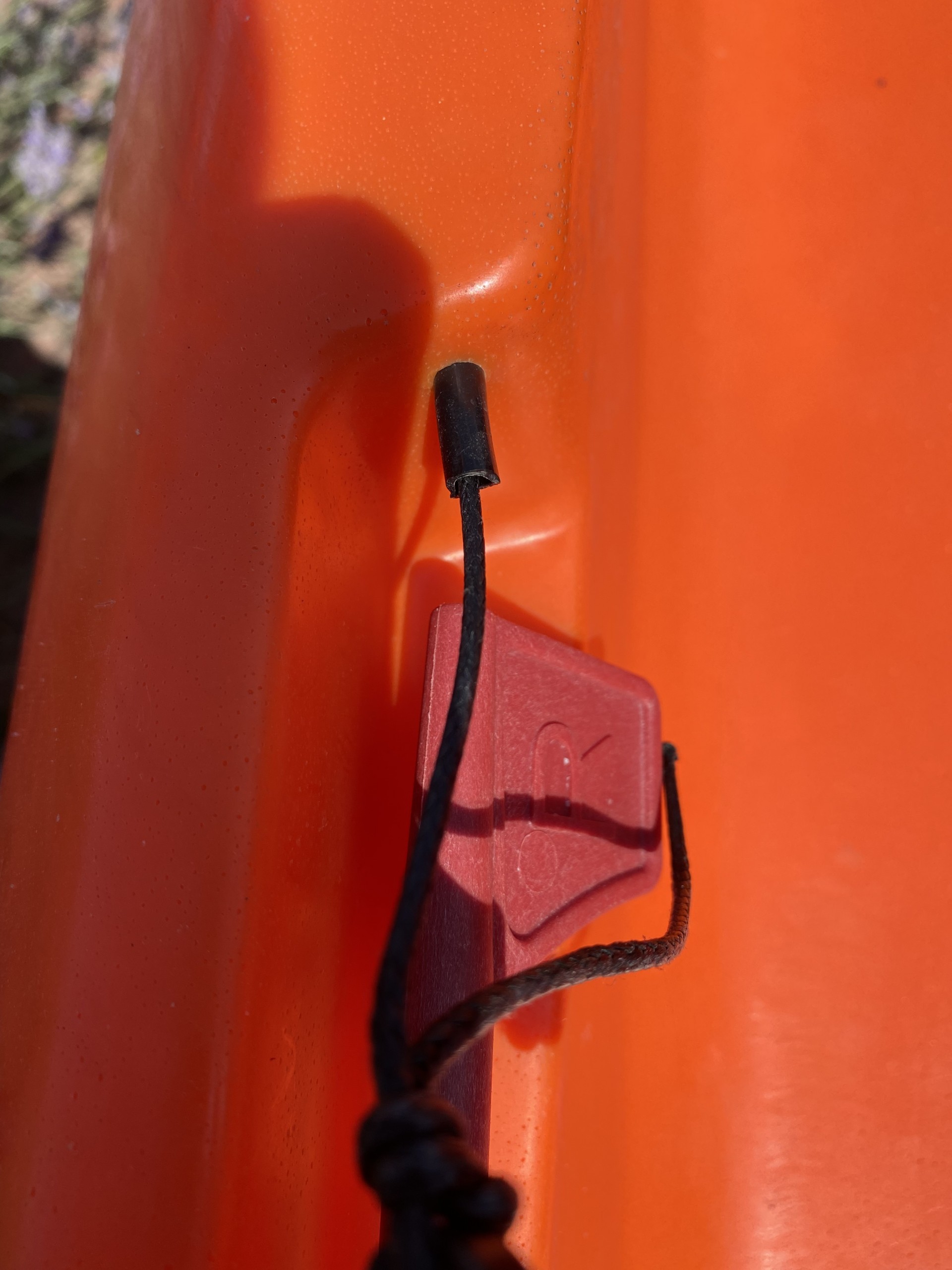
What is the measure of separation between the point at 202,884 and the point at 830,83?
89cm

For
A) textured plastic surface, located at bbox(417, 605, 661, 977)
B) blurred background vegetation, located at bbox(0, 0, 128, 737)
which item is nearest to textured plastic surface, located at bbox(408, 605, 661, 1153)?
textured plastic surface, located at bbox(417, 605, 661, 977)

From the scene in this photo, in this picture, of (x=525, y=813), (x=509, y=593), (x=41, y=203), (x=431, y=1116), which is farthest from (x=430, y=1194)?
(x=41, y=203)

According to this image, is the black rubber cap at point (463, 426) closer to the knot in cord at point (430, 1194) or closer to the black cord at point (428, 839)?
the black cord at point (428, 839)

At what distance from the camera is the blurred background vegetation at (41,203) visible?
1192mm

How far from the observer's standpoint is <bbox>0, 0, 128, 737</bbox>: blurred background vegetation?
3.91 ft

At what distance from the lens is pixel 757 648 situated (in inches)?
27.7

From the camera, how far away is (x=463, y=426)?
0.52 m

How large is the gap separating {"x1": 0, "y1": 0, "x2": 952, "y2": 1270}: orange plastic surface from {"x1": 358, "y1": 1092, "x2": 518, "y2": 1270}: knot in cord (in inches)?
7.4

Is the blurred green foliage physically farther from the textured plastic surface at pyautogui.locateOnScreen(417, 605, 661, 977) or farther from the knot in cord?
the knot in cord

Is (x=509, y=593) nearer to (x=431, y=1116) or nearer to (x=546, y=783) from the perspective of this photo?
(x=546, y=783)

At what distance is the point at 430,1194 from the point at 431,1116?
0.02 meters

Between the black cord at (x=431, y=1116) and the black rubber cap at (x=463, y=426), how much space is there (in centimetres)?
16

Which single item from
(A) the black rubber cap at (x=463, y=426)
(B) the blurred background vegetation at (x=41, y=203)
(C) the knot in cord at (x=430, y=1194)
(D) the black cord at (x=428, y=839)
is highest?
(B) the blurred background vegetation at (x=41, y=203)

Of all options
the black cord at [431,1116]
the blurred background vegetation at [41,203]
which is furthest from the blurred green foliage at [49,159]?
the black cord at [431,1116]
